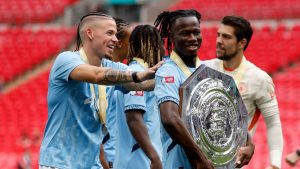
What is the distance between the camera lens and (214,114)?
5.52 metres

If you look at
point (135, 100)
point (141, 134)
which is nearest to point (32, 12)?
point (135, 100)

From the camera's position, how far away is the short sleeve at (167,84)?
5.52 m

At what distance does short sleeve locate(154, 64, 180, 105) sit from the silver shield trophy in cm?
15

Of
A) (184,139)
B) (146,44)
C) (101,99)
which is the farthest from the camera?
(146,44)

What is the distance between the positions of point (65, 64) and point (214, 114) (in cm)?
98

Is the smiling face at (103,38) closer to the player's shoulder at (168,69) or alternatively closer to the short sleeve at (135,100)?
the player's shoulder at (168,69)

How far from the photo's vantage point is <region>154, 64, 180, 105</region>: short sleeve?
18.1ft

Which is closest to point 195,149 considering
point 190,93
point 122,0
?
point 190,93

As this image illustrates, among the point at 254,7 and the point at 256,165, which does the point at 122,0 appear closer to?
the point at 254,7

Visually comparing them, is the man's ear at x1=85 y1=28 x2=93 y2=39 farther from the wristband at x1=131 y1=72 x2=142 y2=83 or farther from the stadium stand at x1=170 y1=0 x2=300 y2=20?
the stadium stand at x1=170 y1=0 x2=300 y2=20

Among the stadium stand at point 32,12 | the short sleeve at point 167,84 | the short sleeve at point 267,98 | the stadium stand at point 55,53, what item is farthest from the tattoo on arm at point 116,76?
the stadium stand at point 32,12

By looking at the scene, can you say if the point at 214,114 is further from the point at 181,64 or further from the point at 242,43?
the point at 242,43

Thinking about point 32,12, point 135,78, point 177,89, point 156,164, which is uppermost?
point 32,12

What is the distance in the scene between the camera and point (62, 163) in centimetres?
543
